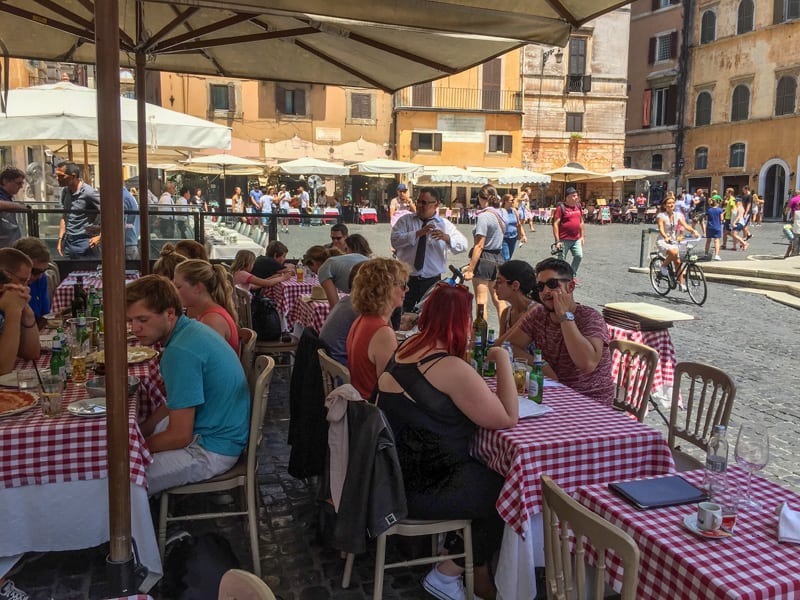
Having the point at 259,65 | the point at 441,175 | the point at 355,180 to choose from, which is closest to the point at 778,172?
the point at 441,175

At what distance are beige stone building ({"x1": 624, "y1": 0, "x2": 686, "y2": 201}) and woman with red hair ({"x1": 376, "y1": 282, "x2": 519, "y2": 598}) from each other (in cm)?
3838

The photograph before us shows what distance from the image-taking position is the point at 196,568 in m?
2.79

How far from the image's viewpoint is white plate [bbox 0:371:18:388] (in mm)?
3306

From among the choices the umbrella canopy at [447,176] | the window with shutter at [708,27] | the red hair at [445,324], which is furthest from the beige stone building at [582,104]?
the red hair at [445,324]

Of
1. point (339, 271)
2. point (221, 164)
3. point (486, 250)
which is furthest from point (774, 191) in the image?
point (339, 271)

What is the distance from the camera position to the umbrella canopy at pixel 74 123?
7.25 metres

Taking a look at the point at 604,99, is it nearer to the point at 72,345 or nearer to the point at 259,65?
the point at 259,65

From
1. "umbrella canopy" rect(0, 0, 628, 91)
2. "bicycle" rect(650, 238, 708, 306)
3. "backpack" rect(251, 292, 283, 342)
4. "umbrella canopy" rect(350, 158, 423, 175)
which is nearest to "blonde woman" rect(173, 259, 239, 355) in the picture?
"umbrella canopy" rect(0, 0, 628, 91)

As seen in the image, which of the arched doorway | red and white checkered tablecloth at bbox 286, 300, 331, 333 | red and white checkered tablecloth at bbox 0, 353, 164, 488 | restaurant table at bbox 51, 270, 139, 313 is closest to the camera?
red and white checkered tablecloth at bbox 0, 353, 164, 488

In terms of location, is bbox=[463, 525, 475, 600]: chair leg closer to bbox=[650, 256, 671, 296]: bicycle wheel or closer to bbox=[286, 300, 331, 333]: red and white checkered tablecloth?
bbox=[286, 300, 331, 333]: red and white checkered tablecloth

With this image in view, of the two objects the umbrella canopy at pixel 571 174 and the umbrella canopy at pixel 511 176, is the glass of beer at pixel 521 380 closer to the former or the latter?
the umbrella canopy at pixel 511 176

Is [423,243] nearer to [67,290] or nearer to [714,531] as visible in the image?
[67,290]

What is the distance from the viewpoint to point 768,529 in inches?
83.4

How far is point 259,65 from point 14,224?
362 cm
